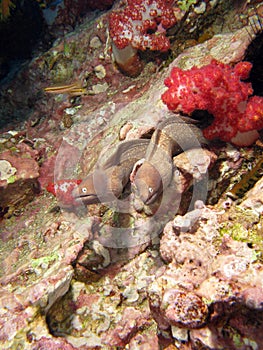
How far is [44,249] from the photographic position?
12.7ft

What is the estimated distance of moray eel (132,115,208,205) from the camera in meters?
3.40

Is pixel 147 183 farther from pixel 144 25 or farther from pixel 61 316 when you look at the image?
pixel 144 25

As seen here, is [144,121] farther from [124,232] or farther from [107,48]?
[107,48]

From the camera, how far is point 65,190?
4.43 metres

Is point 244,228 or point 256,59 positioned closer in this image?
point 244,228

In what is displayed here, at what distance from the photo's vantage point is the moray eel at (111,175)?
12.9 ft

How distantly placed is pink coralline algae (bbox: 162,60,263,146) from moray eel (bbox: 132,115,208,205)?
0.93ft

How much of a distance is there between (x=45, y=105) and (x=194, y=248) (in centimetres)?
536

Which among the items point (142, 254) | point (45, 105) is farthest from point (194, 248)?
point (45, 105)

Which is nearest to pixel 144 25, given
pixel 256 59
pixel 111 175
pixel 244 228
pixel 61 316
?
pixel 256 59

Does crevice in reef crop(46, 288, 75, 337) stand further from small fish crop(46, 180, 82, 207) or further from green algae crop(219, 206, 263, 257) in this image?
green algae crop(219, 206, 263, 257)

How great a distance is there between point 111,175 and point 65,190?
0.96 meters

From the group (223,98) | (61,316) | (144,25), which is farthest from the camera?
(144,25)

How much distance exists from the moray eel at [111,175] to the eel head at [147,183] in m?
0.55
